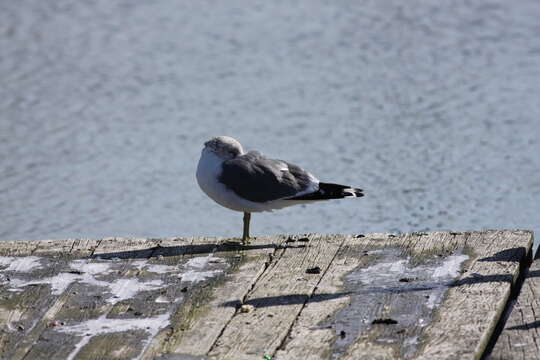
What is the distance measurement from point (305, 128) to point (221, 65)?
1.82 m

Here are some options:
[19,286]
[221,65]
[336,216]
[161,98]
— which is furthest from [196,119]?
[19,286]

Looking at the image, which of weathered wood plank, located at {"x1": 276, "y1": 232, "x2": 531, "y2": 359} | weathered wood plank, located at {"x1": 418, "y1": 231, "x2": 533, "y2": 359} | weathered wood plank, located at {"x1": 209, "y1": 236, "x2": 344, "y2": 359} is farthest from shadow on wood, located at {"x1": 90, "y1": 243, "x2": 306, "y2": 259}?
weathered wood plank, located at {"x1": 418, "y1": 231, "x2": 533, "y2": 359}

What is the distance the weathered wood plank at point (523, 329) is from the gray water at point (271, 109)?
2575 mm

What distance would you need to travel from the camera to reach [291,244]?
4738mm

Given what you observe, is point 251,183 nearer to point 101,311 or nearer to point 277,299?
point 277,299

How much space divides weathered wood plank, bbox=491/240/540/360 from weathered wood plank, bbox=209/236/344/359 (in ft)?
2.37

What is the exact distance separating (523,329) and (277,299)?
90 centimetres

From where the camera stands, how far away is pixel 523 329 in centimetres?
371

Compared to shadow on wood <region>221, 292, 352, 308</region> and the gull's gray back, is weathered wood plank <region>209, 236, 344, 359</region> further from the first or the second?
the gull's gray back

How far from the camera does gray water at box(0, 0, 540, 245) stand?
23.0ft

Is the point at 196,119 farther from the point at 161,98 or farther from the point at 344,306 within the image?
the point at 344,306

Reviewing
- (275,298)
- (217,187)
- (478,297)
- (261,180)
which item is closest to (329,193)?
(261,180)

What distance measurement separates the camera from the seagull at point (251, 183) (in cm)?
486

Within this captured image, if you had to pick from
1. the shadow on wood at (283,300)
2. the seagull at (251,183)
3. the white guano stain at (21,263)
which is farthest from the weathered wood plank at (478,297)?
the white guano stain at (21,263)
